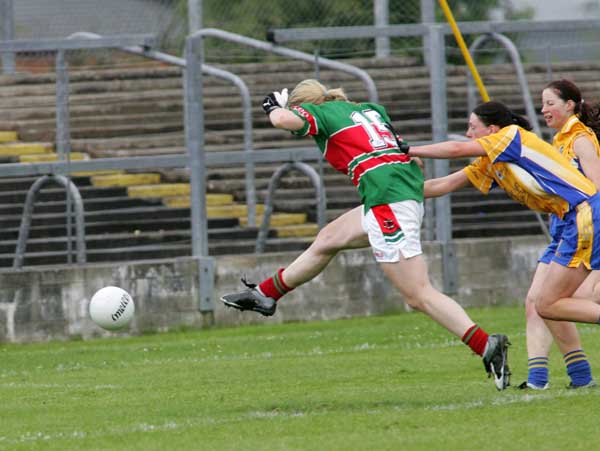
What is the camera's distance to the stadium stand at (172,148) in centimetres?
1647

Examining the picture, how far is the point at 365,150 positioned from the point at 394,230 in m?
0.58

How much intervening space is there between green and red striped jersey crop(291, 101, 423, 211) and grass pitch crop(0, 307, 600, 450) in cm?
Answer: 133

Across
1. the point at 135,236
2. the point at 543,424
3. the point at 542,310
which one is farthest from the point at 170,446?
the point at 135,236

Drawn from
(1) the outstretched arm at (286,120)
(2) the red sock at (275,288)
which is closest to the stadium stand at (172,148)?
(2) the red sock at (275,288)

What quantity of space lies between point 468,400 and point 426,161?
341 inches

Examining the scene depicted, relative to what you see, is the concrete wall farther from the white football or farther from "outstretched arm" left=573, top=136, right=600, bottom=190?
"outstretched arm" left=573, top=136, right=600, bottom=190

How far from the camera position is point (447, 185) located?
964cm

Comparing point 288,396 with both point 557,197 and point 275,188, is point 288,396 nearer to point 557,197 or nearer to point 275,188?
point 557,197

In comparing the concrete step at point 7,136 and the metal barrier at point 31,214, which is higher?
the concrete step at point 7,136

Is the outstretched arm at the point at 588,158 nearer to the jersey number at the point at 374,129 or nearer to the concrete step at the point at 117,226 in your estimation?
the jersey number at the point at 374,129

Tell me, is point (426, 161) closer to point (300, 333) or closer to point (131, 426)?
point (300, 333)

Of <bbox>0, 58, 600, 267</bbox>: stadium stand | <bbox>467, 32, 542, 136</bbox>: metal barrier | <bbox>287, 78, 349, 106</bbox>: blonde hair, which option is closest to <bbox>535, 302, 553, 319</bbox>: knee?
<bbox>287, 78, 349, 106</bbox>: blonde hair

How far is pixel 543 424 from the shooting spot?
25.7 feet

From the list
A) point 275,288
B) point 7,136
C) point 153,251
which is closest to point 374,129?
point 275,288
